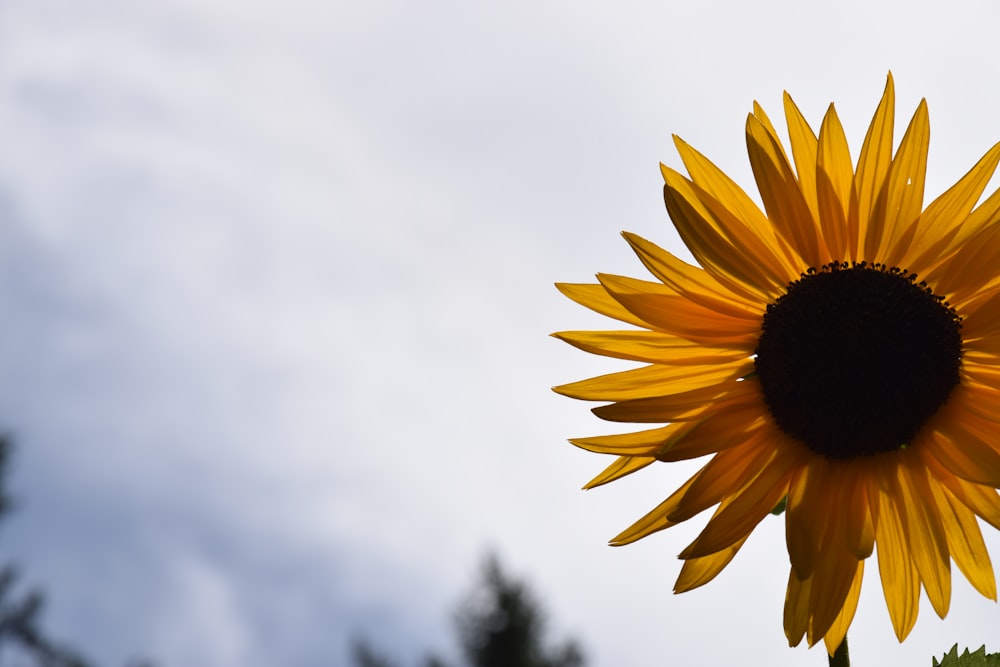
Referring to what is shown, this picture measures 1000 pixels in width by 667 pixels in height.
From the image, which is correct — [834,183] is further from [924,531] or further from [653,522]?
[653,522]

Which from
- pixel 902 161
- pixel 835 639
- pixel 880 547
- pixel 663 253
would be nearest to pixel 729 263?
pixel 663 253

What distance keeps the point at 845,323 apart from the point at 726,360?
335 mm

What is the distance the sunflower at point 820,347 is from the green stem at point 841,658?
264 mm

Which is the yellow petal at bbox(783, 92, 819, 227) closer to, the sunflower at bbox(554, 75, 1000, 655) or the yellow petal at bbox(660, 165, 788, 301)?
the sunflower at bbox(554, 75, 1000, 655)

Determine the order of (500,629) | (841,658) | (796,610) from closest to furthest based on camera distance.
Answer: (841,658) < (796,610) < (500,629)

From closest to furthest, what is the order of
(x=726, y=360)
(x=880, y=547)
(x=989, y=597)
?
(x=989, y=597)
(x=880, y=547)
(x=726, y=360)

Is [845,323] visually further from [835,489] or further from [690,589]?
[690,589]

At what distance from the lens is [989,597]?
2434 millimetres

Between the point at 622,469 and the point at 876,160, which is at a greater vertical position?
the point at 876,160

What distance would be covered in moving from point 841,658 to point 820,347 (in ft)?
2.92

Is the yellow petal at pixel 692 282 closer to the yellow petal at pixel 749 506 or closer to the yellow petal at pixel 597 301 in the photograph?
the yellow petal at pixel 597 301

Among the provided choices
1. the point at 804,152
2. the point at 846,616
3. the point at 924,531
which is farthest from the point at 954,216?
the point at 846,616

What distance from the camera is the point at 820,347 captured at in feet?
9.39

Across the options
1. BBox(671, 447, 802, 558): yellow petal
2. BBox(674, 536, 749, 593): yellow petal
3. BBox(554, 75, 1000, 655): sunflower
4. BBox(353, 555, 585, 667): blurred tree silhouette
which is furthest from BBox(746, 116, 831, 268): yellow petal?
BBox(353, 555, 585, 667): blurred tree silhouette
